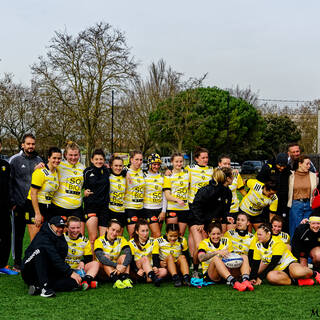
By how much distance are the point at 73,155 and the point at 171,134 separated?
976 inches

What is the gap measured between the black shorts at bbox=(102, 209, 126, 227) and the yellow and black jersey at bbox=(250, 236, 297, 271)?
1820mm

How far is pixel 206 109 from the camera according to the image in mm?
32656

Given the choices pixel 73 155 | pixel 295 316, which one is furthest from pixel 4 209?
pixel 295 316

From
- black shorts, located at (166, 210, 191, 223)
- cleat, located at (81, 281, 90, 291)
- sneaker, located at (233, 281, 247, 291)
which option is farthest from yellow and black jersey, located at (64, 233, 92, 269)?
sneaker, located at (233, 281, 247, 291)

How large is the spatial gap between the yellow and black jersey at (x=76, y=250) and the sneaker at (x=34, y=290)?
0.54 meters

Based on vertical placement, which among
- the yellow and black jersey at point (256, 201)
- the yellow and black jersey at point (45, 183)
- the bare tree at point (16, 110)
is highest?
the bare tree at point (16, 110)

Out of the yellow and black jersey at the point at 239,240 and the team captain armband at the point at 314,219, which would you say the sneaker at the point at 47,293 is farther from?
the team captain armband at the point at 314,219

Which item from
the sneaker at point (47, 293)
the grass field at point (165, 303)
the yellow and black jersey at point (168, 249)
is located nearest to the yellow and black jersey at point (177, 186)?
the yellow and black jersey at point (168, 249)

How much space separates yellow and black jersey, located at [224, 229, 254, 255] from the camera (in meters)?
5.86

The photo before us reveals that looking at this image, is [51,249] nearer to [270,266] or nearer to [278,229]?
[270,266]

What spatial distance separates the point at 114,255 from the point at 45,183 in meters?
1.26

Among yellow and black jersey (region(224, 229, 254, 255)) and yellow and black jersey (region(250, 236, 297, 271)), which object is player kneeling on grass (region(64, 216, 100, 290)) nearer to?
yellow and black jersey (region(224, 229, 254, 255))

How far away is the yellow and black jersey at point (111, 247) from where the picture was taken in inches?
222

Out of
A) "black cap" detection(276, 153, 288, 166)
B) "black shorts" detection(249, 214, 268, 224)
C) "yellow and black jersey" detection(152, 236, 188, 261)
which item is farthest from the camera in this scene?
"black shorts" detection(249, 214, 268, 224)
